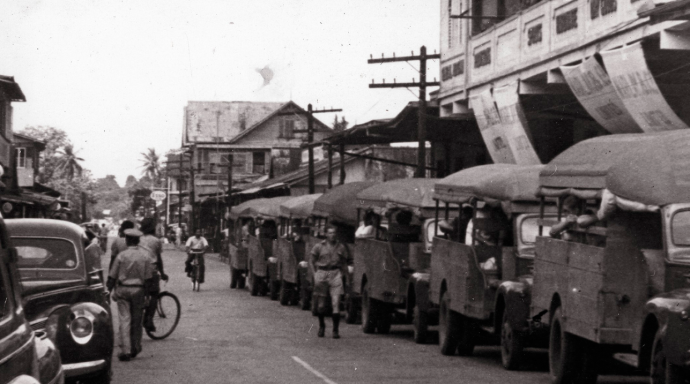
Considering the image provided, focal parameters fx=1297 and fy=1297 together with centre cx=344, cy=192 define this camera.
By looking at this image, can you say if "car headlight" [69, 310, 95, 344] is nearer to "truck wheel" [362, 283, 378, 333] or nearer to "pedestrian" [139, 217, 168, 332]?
"pedestrian" [139, 217, 168, 332]

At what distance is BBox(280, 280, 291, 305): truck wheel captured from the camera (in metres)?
30.0

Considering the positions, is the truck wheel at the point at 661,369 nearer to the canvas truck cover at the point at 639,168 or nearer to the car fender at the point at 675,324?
the car fender at the point at 675,324

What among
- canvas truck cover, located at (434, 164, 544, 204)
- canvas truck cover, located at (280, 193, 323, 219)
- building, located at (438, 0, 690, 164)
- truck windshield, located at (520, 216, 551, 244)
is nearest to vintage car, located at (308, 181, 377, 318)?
canvas truck cover, located at (280, 193, 323, 219)

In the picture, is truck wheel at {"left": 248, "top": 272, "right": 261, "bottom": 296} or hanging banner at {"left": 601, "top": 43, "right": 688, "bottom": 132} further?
truck wheel at {"left": 248, "top": 272, "right": 261, "bottom": 296}

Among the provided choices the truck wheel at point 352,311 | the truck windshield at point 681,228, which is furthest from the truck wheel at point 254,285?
the truck windshield at point 681,228

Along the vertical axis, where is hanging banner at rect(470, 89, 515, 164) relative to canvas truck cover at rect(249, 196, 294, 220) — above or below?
above

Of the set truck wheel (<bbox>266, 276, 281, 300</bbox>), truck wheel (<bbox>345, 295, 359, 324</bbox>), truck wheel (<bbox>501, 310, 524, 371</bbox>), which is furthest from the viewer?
truck wheel (<bbox>266, 276, 281, 300</bbox>)

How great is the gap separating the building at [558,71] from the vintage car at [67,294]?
376 inches

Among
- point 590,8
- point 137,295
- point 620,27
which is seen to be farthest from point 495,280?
point 590,8

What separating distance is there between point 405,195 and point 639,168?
963 cm

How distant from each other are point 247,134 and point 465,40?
69.4 meters

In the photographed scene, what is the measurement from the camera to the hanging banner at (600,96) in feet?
69.9

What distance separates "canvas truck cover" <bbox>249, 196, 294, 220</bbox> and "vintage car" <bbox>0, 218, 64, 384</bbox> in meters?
28.0

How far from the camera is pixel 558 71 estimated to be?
2523cm
